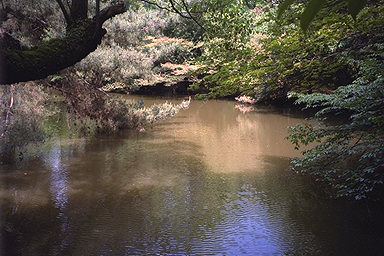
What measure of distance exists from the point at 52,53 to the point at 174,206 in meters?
3.70

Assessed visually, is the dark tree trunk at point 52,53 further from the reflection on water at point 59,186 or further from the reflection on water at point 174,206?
the reflection on water at point 59,186

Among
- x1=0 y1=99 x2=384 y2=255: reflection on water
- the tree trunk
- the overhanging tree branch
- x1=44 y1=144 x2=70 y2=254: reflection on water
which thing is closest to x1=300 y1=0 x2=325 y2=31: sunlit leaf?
the overhanging tree branch

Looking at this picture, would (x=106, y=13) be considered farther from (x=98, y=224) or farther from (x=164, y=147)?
(x=164, y=147)

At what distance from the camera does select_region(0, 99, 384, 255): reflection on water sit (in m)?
4.75

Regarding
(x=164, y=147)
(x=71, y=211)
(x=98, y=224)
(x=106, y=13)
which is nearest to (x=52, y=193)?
(x=71, y=211)

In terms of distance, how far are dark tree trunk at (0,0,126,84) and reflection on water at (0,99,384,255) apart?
8.49 ft

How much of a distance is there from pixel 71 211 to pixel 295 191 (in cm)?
355

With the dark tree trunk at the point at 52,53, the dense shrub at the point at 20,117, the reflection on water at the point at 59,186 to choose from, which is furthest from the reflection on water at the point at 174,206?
the dark tree trunk at the point at 52,53

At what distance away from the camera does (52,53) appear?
276 centimetres

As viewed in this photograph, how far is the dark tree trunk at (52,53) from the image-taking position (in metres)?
2.47

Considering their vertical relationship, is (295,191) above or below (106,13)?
below

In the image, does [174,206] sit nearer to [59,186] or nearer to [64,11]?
[59,186]

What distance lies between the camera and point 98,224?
5348 mm

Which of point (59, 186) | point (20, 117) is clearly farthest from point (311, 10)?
point (20, 117)
